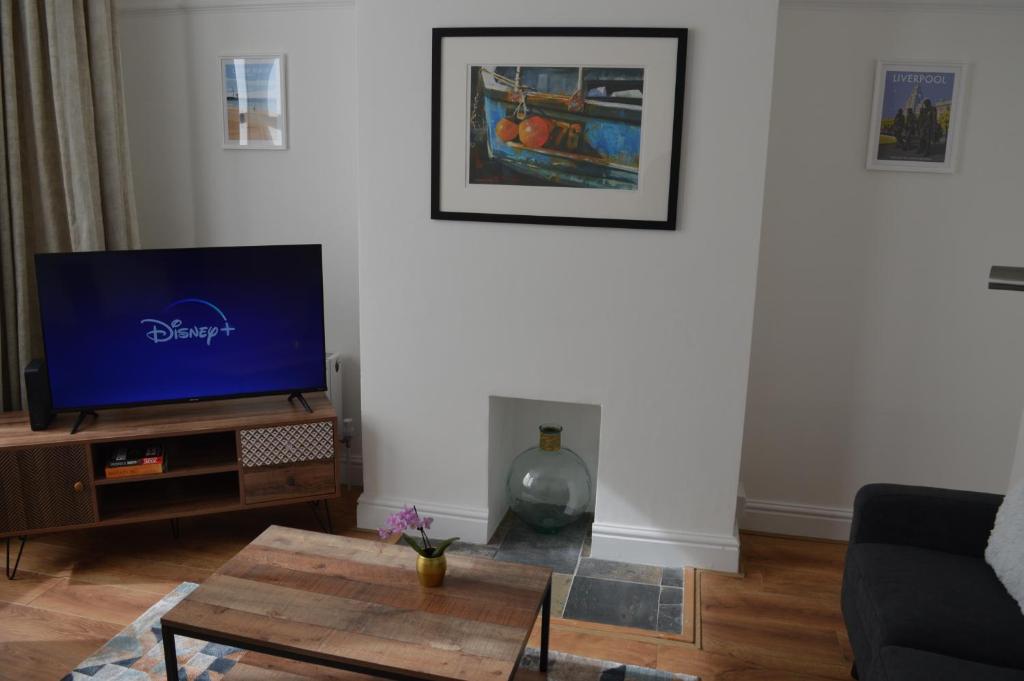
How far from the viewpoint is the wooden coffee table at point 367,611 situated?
6.36 ft

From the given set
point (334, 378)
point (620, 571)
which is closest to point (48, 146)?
point (334, 378)

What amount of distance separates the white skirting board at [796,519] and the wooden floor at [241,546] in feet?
0.23

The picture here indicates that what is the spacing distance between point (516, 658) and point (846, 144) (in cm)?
232

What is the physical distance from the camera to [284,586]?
2.23 m

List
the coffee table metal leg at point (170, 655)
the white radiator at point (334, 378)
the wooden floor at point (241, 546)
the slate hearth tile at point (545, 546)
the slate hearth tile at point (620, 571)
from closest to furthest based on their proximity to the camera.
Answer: the coffee table metal leg at point (170, 655)
the wooden floor at point (241, 546)
the slate hearth tile at point (620, 571)
the slate hearth tile at point (545, 546)
the white radiator at point (334, 378)

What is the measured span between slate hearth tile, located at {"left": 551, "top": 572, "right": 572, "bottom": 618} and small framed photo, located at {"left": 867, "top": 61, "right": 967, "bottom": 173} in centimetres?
197

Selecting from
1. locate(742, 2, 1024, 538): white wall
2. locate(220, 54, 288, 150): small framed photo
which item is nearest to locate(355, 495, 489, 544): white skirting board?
locate(742, 2, 1024, 538): white wall

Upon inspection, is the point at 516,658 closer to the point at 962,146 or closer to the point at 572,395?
the point at 572,395

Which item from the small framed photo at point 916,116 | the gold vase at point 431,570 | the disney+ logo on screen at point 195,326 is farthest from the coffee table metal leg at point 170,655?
the small framed photo at point 916,116

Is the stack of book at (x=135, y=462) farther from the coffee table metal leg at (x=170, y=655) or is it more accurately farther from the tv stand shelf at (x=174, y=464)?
the coffee table metal leg at (x=170, y=655)

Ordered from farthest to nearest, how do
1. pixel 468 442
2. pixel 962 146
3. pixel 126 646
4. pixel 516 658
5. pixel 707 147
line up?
1. pixel 468 442
2. pixel 962 146
3. pixel 707 147
4. pixel 126 646
5. pixel 516 658

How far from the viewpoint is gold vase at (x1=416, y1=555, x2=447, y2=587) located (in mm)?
2225

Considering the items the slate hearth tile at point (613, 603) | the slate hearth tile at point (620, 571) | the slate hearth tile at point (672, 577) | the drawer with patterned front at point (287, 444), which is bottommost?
the slate hearth tile at point (613, 603)

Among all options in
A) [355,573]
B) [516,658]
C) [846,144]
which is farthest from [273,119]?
[516,658]
